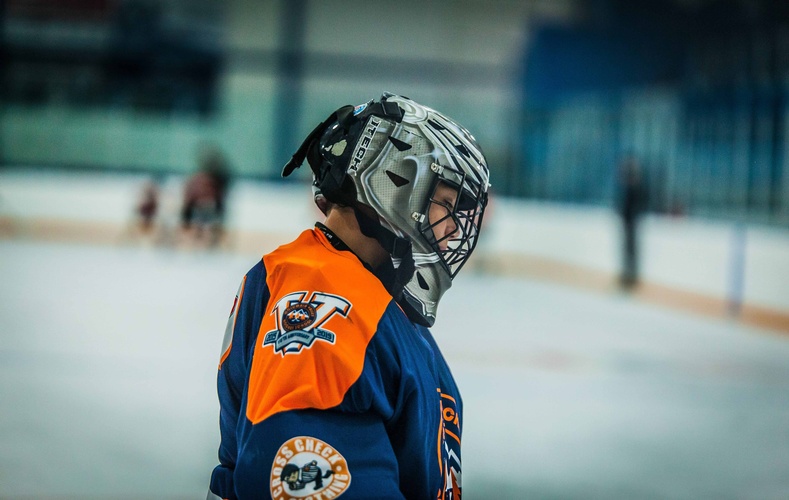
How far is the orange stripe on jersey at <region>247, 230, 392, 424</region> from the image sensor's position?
101 cm

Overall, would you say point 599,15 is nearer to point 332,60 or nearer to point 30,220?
point 332,60

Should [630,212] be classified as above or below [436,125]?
below

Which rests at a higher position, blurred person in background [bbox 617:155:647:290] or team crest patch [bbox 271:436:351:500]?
team crest patch [bbox 271:436:351:500]

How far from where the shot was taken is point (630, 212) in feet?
38.4

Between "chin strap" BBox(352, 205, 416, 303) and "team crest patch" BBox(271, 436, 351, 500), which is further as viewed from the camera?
"chin strap" BBox(352, 205, 416, 303)

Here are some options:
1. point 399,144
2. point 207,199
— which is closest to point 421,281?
point 399,144

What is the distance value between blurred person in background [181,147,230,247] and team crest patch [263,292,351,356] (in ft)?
43.8

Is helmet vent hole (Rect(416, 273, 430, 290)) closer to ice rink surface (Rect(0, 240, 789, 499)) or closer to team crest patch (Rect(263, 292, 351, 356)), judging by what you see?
team crest patch (Rect(263, 292, 351, 356))

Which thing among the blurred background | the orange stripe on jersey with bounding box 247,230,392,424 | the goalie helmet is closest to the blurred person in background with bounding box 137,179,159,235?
the blurred background

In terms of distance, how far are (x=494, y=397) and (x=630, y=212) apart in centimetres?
693

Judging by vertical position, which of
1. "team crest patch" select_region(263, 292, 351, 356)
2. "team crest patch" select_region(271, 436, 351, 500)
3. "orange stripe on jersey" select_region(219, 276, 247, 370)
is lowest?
"team crest patch" select_region(271, 436, 351, 500)

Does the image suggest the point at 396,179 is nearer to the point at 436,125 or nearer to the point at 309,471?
the point at 436,125

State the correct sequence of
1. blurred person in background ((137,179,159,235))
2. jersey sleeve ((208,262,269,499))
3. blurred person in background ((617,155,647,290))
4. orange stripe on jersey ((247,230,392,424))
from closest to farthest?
Result: orange stripe on jersey ((247,230,392,424))
jersey sleeve ((208,262,269,499))
blurred person in background ((617,155,647,290))
blurred person in background ((137,179,159,235))

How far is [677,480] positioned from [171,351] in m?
3.59
